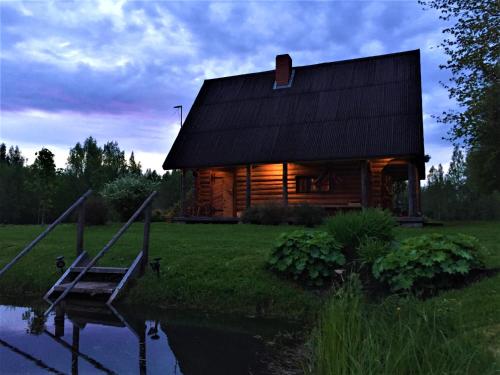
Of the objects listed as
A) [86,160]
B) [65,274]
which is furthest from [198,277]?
[86,160]

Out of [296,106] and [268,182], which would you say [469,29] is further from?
[268,182]

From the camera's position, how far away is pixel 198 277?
29.7 ft

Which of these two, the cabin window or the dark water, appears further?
the cabin window

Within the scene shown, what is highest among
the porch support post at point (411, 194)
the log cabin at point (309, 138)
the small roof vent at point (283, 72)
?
the small roof vent at point (283, 72)

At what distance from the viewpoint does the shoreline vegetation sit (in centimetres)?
412

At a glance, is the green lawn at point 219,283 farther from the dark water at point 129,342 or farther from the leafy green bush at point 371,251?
the leafy green bush at point 371,251

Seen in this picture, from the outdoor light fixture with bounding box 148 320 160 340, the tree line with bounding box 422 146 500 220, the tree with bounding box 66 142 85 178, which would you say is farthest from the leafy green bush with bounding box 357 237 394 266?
the tree with bounding box 66 142 85 178

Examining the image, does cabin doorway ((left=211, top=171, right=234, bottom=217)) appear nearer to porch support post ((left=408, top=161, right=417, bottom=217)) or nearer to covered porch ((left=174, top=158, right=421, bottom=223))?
covered porch ((left=174, top=158, right=421, bottom=223))

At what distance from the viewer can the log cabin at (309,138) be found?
19.8 meters

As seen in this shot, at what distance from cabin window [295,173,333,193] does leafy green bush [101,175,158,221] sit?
7131 millimetres

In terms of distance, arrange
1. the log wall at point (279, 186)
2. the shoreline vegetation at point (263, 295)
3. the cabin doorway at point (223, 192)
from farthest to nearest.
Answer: the cabin doorway at point (223, 192)
the log wall at point (279, 186)
the shoreline vegetation at point (263, 295)

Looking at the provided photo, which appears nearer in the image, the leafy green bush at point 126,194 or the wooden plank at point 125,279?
the wooden plank at point 125,279

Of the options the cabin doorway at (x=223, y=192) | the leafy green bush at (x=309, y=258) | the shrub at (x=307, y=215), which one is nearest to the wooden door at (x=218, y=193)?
the cabin doorway at (x=223, y=192)

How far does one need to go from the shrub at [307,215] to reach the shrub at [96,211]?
7986mm
